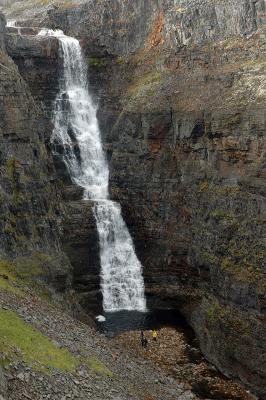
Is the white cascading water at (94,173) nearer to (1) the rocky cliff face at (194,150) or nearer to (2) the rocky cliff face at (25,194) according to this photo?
(1) the rocky cliff face at (194,150)

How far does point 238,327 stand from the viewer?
39875 millimetres

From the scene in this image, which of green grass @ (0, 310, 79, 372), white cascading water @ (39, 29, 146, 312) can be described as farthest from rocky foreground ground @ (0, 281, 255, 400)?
white cascading water @ (39, 29, 146, 312)

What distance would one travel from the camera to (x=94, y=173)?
188ft

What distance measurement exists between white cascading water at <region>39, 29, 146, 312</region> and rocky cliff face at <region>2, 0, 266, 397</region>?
3.91 feet

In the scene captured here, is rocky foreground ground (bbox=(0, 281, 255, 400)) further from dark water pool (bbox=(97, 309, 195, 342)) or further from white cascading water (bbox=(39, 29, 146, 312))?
white cascading water (bbox=(39, 29, 146, 312))

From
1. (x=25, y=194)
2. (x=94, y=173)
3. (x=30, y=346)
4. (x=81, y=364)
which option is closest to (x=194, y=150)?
(x=94, y=173)

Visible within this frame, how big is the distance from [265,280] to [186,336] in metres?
10.1

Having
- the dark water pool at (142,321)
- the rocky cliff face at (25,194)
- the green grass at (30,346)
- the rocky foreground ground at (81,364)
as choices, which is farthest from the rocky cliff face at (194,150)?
the green grass at (30,346)

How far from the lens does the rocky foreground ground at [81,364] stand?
26062 mm

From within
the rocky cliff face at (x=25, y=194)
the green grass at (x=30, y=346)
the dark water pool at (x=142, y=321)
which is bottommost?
the dark water pool at (x=142, y=321)

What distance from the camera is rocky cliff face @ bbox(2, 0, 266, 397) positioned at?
1610 inches

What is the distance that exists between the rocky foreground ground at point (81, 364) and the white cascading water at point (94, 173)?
25.5 feet

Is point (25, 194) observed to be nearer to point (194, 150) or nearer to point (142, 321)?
point (142, 321)

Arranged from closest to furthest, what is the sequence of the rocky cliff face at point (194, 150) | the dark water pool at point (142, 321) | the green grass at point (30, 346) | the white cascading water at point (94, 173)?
the green grass at point (30, 346) < the rocky cliff face at point (194, 150) < the dark water pool at point (142, 321) < the white cascading water at point (94, 173)
